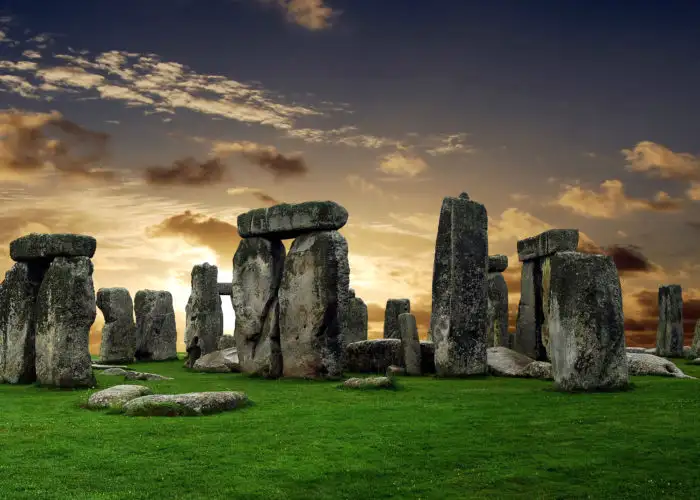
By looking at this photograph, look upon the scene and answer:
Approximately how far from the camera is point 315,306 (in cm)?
2016

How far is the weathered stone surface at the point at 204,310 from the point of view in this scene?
92.2ft

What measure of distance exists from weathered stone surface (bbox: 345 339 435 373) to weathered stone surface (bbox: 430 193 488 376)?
2.82m

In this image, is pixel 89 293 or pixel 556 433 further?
pixel 89 293

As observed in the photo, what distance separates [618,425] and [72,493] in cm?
802

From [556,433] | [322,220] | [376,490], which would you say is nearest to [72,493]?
[376,490]

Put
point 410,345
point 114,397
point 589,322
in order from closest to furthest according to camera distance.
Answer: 1. point 114,397
2. point 589,322
3. point 410,345

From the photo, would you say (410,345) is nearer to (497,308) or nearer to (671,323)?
(497,308)

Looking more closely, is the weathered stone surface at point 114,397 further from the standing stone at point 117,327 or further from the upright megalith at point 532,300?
the standing stone at point 117,327

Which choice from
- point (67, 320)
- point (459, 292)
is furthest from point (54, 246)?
point (459, 292)

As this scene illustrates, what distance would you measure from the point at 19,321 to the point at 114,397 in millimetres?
6288

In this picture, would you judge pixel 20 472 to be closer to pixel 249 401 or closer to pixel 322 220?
pixel 249 401

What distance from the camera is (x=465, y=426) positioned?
1180 cm

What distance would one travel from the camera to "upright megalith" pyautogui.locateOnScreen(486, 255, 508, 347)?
3133 centimetres

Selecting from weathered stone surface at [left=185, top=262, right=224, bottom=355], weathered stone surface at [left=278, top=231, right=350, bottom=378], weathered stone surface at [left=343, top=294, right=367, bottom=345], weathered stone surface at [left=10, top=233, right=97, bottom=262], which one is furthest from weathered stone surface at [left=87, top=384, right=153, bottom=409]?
weathered stone surface at [left=343, top=294, right=367, bottom=345]
